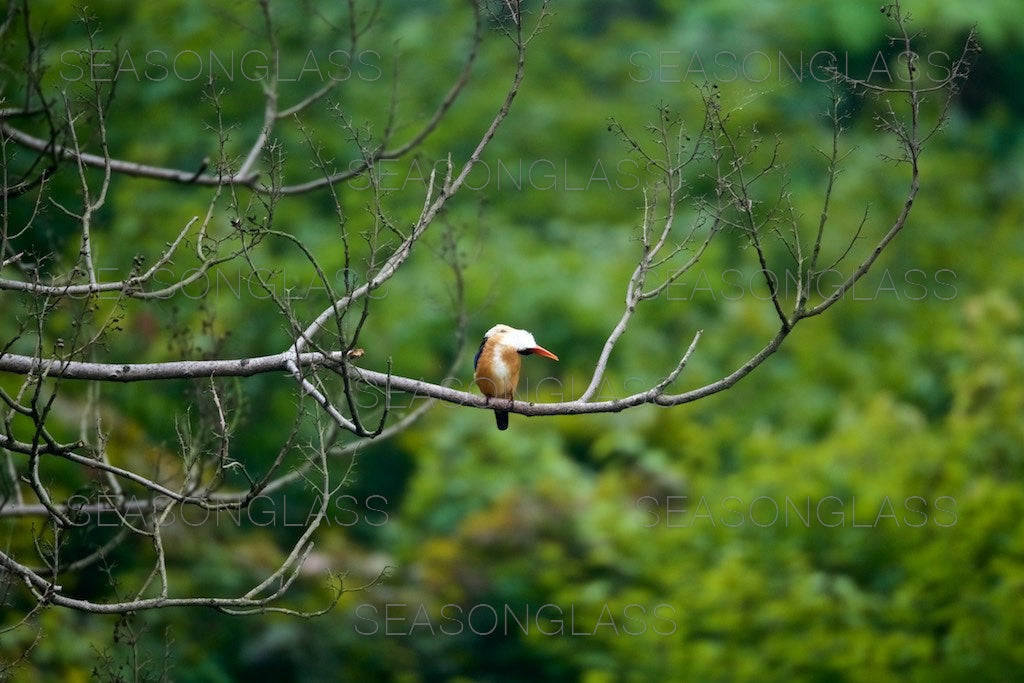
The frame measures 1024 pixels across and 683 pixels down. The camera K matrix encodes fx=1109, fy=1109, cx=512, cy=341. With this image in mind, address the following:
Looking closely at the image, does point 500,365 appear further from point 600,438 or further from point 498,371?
point 600,438

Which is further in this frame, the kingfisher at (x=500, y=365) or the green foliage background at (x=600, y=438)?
the green foliage background at (x=600, y=438)

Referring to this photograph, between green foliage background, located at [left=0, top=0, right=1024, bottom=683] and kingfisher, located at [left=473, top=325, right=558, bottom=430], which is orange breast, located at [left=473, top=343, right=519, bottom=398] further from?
green foliage background, located at [left=0, top=0, right=1024, bottom=683]

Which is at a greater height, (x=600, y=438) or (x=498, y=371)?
(x=498, y=371)

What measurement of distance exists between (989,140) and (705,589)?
Result: 722 cm

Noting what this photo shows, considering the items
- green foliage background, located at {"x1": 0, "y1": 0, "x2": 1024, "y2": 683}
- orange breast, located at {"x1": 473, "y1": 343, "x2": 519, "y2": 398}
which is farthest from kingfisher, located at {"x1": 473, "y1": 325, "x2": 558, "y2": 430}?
green foliage background, located at {"x1": 0, "y1": 0, "x2": 1024, "y2": 683}

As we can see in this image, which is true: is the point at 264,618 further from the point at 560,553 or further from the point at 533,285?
the point at 533,285

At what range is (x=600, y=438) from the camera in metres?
8.37

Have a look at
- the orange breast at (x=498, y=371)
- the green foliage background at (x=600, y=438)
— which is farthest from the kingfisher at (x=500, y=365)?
the green foliage background at (x=600, y=438)

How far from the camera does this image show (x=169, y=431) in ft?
21.8

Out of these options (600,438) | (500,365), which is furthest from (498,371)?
(600,438)

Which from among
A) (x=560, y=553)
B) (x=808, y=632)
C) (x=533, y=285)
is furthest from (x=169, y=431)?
(x=808, y=632)

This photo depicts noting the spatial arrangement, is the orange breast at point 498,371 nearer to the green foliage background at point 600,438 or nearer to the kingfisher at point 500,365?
the kingfisher at point 500,365

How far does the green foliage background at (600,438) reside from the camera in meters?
6.77

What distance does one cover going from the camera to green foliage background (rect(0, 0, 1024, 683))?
6.77 meters
